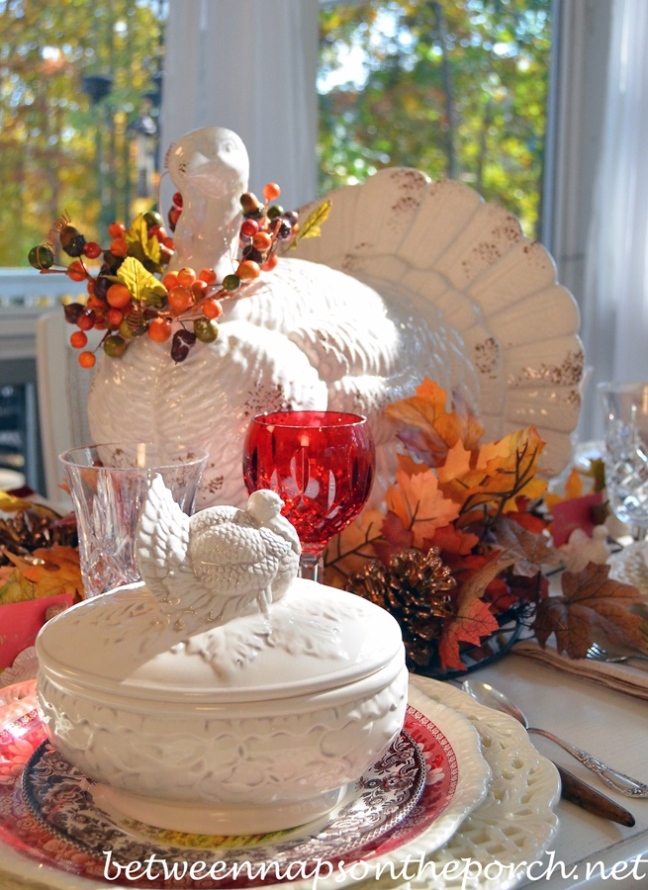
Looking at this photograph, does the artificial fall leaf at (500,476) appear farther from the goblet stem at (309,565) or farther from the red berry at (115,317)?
the red berry at (115,317)

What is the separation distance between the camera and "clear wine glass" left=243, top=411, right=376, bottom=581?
669mm

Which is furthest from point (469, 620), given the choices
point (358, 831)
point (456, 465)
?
point (358, 831)

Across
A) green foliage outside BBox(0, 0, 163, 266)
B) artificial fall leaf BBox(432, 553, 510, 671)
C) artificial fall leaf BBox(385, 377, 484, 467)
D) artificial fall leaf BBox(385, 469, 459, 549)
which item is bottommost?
artificial fall leaf BBox(432, 553, 510, 671)

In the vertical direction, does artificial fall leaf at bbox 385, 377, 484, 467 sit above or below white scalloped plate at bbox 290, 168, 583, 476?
below

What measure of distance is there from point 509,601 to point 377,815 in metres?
0.30

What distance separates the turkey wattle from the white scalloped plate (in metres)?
0.14

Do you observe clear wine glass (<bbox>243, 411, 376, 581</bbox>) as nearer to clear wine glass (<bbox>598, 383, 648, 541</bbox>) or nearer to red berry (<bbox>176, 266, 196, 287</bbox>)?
red berry (<bbox>176, 266, 196, 287</bbox>)

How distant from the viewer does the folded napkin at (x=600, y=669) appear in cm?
67

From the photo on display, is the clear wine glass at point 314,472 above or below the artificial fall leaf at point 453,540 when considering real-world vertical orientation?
above

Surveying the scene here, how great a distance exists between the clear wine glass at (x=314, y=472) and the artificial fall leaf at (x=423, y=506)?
59mm

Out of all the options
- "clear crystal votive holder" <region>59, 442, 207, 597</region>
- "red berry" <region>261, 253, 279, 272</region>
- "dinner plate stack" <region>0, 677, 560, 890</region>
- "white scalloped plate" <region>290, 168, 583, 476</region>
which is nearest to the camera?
"dinner plate stack" <region>0, 677, 560, 890</region>

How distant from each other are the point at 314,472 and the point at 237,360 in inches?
5.5

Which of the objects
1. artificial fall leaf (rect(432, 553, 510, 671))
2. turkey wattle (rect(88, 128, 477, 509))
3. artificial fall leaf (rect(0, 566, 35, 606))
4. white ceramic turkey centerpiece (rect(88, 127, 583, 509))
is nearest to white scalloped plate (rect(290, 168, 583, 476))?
white ceramic turkey centerpiece (rect(88, 127, 583, 509))

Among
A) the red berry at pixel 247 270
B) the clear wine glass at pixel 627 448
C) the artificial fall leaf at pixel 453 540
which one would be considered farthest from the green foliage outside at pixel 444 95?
the artificial fall leaf at pixel 453 540
